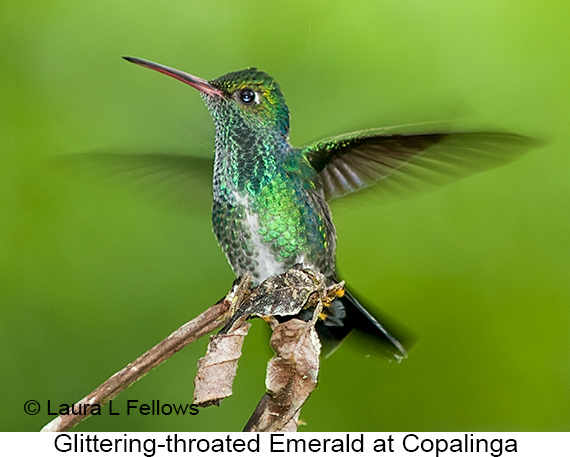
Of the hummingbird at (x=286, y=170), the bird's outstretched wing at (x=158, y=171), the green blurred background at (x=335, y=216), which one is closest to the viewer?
the hummingbird at (x=286, y=170)

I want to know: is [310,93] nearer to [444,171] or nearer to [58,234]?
[58,234]

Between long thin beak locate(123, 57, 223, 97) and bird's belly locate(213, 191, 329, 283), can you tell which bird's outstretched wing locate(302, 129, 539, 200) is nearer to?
bird's belly locate(213, 191, 329, 283)

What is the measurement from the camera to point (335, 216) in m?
3.30

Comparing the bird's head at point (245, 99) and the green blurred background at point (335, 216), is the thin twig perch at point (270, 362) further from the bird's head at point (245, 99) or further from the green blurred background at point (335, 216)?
the green blurred background at point (335, 216)

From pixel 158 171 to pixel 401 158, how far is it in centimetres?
80

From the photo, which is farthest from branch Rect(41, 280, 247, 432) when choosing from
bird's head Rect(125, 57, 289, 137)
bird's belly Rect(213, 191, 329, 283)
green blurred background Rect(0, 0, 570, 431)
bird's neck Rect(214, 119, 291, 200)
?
green blurred background Rect(0, 0, 570, 431)

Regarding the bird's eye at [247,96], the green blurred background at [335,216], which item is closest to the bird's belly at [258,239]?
the bird's eye at [247,96]

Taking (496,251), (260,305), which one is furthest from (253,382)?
(260,305)

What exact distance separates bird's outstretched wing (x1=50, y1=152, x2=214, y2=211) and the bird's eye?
0.34 metres

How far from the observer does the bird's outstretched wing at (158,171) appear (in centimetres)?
226

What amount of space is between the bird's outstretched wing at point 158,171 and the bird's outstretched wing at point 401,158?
1.37ft

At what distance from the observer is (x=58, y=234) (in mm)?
3551
